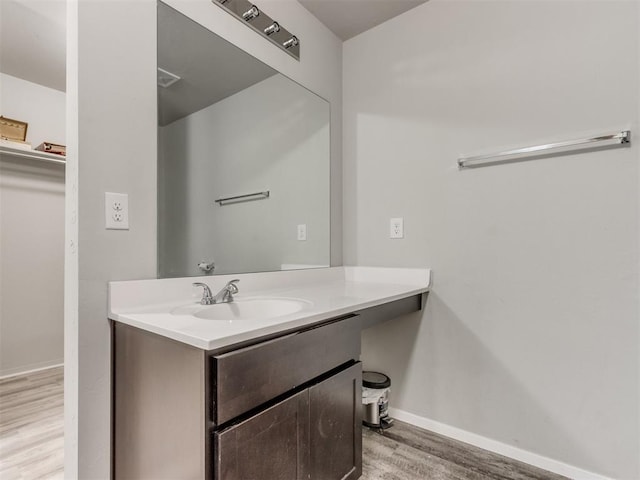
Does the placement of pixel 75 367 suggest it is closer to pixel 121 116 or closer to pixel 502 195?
pixel 121 116

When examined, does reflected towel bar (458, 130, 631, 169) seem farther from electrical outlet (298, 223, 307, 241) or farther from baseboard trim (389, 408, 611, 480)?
baseboard trim (389, 408, 611, 480)

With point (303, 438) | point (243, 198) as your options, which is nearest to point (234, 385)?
point (303, 438)

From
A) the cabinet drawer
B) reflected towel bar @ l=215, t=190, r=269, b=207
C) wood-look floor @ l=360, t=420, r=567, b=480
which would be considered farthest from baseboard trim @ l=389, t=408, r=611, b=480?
reflected towel bar @ l=215, t=190, r=269, b=207

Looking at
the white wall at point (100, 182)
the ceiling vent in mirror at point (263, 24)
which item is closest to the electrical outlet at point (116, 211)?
the white wall at point (100, 182)

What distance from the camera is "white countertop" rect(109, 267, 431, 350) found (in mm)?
792

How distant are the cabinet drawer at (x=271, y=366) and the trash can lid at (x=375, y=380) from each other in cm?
72

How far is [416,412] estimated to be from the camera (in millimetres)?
1760

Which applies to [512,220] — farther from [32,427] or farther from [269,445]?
[32,427]

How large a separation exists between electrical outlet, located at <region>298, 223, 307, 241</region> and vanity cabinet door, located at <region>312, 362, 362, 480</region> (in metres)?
0.83

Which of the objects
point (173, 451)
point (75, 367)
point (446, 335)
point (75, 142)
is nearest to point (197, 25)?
point (75, 142)

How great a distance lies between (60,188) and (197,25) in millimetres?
2179

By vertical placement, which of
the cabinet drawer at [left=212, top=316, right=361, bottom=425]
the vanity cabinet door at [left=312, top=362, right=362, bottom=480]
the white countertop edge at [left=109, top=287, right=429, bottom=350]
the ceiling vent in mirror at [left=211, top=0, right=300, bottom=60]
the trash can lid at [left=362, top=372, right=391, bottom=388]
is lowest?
the trash can lid at [left=362, top=372, right=391, bottom=388]

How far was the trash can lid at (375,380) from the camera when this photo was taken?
5.69 ft

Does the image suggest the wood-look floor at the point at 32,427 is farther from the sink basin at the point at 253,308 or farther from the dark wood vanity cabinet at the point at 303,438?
the dark wood vanity cabinet at the point at 303,438
